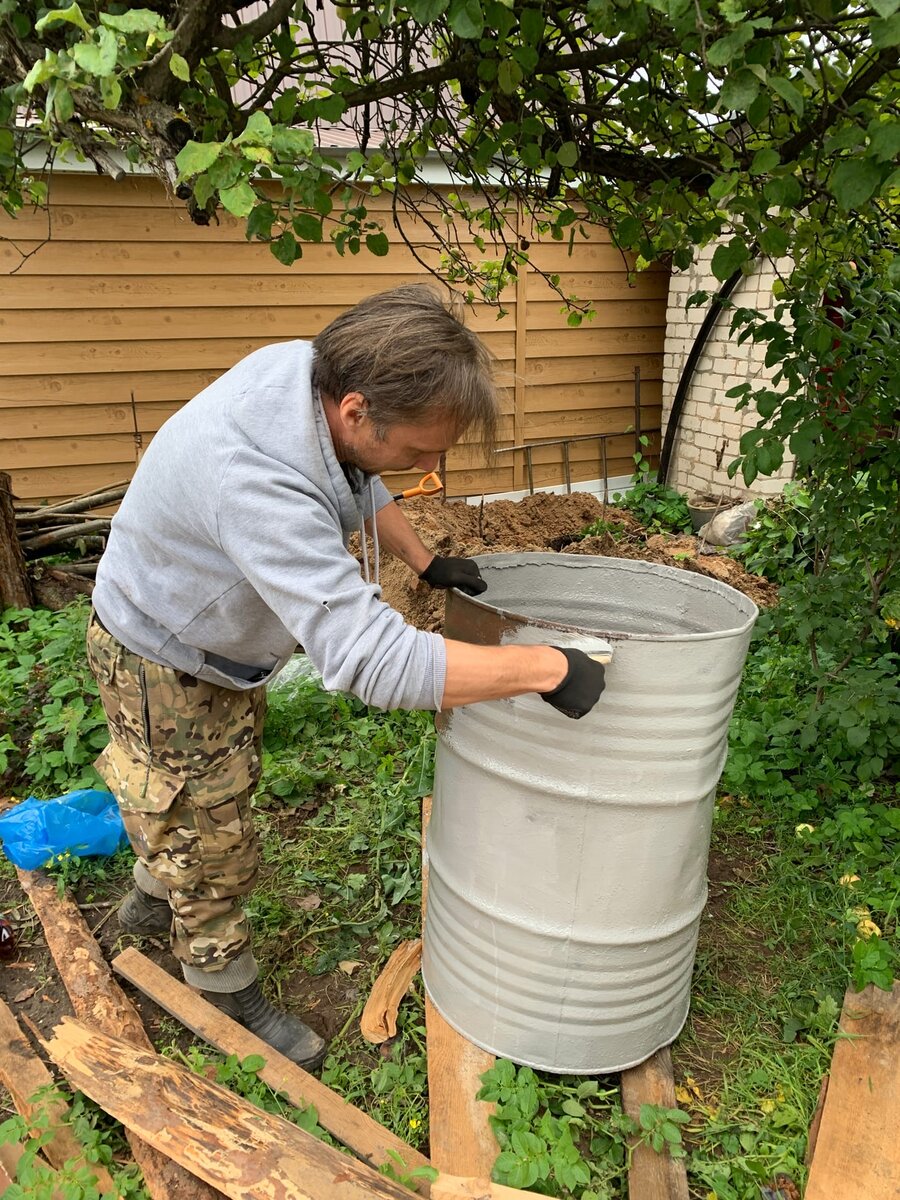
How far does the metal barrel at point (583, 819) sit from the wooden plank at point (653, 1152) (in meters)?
0.04

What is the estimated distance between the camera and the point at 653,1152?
1.79 meters

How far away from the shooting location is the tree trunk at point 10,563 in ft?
13.7

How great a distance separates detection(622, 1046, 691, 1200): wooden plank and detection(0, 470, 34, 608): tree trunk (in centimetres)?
376

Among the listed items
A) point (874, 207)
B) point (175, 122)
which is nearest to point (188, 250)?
point (175, 122)

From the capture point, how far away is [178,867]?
6.39 feet

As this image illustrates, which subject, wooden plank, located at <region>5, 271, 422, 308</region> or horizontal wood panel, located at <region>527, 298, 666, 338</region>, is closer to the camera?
wooden plank, located at <region>5, 271, 422, 308</region>

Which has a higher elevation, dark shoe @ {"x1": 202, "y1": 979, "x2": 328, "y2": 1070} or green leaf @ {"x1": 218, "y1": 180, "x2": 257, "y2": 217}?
green leaf @ {"x1": 218, "y1": 180, "x2": 257, "y2": 217}

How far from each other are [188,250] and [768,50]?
4.77m

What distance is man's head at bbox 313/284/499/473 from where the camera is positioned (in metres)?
1.46

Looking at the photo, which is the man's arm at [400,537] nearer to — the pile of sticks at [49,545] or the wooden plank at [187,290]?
the pile of sticks at [49,545]

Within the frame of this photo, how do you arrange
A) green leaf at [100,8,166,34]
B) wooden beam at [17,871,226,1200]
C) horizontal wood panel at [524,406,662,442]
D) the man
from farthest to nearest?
horizontal wood panel at [524,406,662,442]
wooden beam at [17,871,226,1200]
the man
green leaf at [100,8,166,34]

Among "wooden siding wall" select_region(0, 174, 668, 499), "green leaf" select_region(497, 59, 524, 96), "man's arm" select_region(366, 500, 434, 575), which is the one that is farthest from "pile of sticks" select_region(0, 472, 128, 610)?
"green leaf" select_region(497, 59, 524, 96)

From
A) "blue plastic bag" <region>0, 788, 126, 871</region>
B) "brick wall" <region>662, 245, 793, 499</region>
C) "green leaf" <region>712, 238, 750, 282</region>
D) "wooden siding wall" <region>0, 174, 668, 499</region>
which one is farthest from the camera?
"brick wall" <region>662, 245, 793, 499</region>

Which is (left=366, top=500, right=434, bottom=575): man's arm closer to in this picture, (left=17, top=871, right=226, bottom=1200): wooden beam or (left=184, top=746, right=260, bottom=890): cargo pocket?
(left=184, top=746, right=260, bottom=890): cargo pocket
